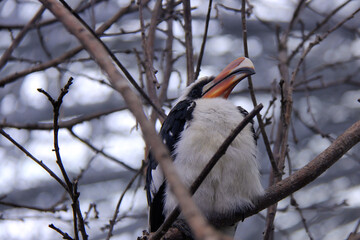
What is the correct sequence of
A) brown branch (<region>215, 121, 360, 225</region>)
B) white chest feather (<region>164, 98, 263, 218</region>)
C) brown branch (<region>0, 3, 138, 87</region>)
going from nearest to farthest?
brown branch (<region>215, 121, 360, 225</region>) → white chest feather (<region>164, 98, 263, 218</region>) → brown branch (<region>0, 3, 138, 87</region>)

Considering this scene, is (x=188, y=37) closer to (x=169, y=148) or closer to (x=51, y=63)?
(x=169, y=148)

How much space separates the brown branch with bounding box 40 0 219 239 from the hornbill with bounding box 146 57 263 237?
936mm

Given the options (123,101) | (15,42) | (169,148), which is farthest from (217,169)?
(123,101)

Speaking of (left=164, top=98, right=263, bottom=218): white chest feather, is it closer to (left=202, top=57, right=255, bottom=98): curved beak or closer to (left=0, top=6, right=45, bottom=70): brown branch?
(left=202, top=57, right=255, bottom=98): curved beak

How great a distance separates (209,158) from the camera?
69.4 inches

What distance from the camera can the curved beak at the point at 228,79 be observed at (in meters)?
1.98

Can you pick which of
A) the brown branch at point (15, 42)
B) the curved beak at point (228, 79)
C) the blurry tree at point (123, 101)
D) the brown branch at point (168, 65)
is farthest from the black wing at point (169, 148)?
the blurry tree at point (123, 101)

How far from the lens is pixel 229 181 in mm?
1790

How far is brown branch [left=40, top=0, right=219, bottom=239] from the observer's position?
587 millimetres

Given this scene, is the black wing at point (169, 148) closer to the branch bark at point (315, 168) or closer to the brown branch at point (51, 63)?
the branch bark at point (315, 168)

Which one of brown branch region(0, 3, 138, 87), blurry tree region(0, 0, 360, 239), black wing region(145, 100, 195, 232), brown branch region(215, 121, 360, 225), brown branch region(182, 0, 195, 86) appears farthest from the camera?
blurry tree region(0, 0, 360, 239)

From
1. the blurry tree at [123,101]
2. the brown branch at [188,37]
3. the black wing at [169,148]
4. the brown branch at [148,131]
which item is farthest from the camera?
the blurry tree at [123,101]

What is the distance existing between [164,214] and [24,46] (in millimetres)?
2833

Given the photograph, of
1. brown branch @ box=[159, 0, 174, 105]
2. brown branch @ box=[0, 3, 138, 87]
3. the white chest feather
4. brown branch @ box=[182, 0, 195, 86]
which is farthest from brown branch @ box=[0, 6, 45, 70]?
the white chest feather
